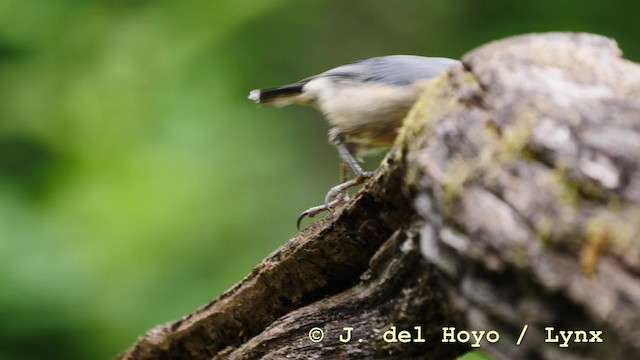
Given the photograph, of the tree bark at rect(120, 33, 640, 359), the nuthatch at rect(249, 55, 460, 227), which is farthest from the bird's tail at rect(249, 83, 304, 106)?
the tree bark at rect(120, 33, 640, 359)

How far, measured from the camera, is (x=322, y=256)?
171 cm

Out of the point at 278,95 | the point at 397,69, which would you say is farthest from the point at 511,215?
the point at 278,95

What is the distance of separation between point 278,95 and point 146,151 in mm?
1102

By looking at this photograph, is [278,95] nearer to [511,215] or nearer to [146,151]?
[146,151]

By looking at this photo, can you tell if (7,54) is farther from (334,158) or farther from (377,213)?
(377,213)

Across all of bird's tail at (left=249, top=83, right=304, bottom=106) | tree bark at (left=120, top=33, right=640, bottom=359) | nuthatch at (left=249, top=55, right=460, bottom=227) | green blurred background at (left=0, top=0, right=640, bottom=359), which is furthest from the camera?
green blurred background at (left=0, top=0, right=640, bottom=359)

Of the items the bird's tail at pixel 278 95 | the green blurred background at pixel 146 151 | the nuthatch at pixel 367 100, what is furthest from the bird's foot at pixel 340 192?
the green blurred background at pixel 146 151

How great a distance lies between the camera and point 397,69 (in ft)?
6.15

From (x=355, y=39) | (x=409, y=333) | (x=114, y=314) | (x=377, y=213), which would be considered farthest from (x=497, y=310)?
(x=355, y=39)

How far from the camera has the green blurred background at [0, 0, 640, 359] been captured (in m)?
3.20

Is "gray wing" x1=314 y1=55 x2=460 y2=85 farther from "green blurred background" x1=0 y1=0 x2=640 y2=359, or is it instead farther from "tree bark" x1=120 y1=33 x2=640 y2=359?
"green blurred background" x1=0 y1=0 x2=640 y2=359

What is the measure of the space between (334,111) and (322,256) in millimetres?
451

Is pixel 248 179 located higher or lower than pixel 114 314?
higher

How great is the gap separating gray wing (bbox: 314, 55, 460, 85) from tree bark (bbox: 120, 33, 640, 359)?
372 mm
